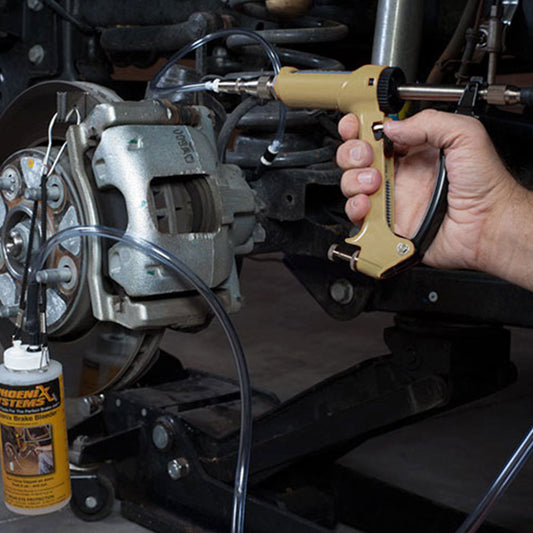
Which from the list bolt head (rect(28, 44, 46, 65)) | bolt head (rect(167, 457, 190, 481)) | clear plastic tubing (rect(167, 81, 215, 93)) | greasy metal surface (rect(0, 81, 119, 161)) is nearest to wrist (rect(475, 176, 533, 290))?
clear plastic tubing (rect(167, 81, 215, 93))

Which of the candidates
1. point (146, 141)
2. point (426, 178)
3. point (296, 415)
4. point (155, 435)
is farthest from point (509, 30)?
point (155, 435)

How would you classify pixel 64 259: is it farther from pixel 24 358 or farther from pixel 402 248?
pixel 402 248

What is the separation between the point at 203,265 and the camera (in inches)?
43.1

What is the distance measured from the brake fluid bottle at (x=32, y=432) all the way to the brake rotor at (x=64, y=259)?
85 mm

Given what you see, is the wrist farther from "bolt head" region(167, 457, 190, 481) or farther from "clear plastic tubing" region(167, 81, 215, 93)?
"bolt head" region(167, 457, 190, 481)

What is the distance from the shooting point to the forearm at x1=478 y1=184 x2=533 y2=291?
40.7 inches

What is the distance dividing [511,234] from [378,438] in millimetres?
917

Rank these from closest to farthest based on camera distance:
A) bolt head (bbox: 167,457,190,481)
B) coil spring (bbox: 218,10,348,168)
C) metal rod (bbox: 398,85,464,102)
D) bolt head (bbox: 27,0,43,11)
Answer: metal rod (bbox: 398,85,464,102) < coil spring (bbox: 218,10,348,168) < bolt head (bbox: 167,457,190,481) < bolt head (bbox: 27,0,43,11)

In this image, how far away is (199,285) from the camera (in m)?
1.04

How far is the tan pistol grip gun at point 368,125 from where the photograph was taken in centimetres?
98

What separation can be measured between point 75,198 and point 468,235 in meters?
0.47

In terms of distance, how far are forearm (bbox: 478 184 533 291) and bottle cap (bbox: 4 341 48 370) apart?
55cm

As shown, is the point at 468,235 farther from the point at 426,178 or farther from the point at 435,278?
the point at 435,278

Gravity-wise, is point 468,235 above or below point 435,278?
above
